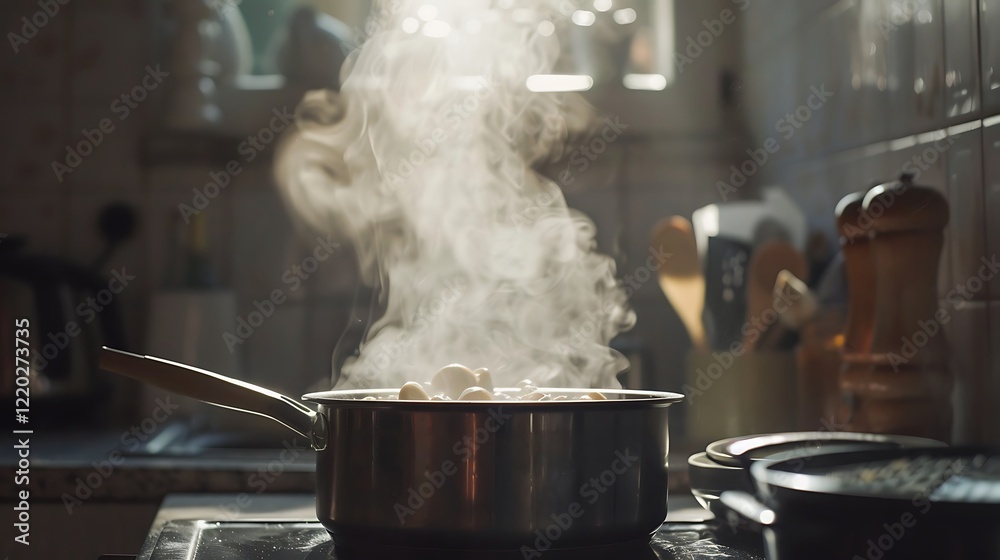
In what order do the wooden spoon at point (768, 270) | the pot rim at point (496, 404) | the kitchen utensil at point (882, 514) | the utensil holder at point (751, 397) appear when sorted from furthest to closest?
1. the wooden spoon at point (768, 270)
2. the utensil holder at point (751, 397)
3. the pot rim at point (496, 404)
4. the kitchen utensil at point (882, 514)

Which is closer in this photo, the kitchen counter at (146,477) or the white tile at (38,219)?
the kitchen counter at (146,477)

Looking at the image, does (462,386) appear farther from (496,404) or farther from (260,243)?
(260,243)

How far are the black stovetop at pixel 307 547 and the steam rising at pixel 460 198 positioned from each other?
0.26 m

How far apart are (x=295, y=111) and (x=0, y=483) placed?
32.0 inches

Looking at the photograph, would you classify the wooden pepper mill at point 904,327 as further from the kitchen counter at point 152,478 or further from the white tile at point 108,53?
the white tile at point 108,53

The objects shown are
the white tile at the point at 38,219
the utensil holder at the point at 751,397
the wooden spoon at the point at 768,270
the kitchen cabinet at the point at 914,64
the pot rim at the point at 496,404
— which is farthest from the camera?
the white tile at the point at 38,219

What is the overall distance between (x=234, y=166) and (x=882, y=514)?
4.63 ft

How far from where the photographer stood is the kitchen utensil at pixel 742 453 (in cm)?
66

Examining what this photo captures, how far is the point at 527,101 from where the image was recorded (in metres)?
1.53

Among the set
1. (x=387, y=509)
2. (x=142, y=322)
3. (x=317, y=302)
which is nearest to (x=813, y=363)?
(x=387, y=509)

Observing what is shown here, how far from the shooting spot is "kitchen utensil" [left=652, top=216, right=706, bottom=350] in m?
1.34

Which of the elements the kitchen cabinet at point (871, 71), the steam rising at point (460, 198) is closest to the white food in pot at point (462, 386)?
the steam rising at point (460, 198)

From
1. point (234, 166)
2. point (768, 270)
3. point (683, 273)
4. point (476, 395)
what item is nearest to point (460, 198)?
point (683, 273)

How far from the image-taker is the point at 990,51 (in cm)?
90
